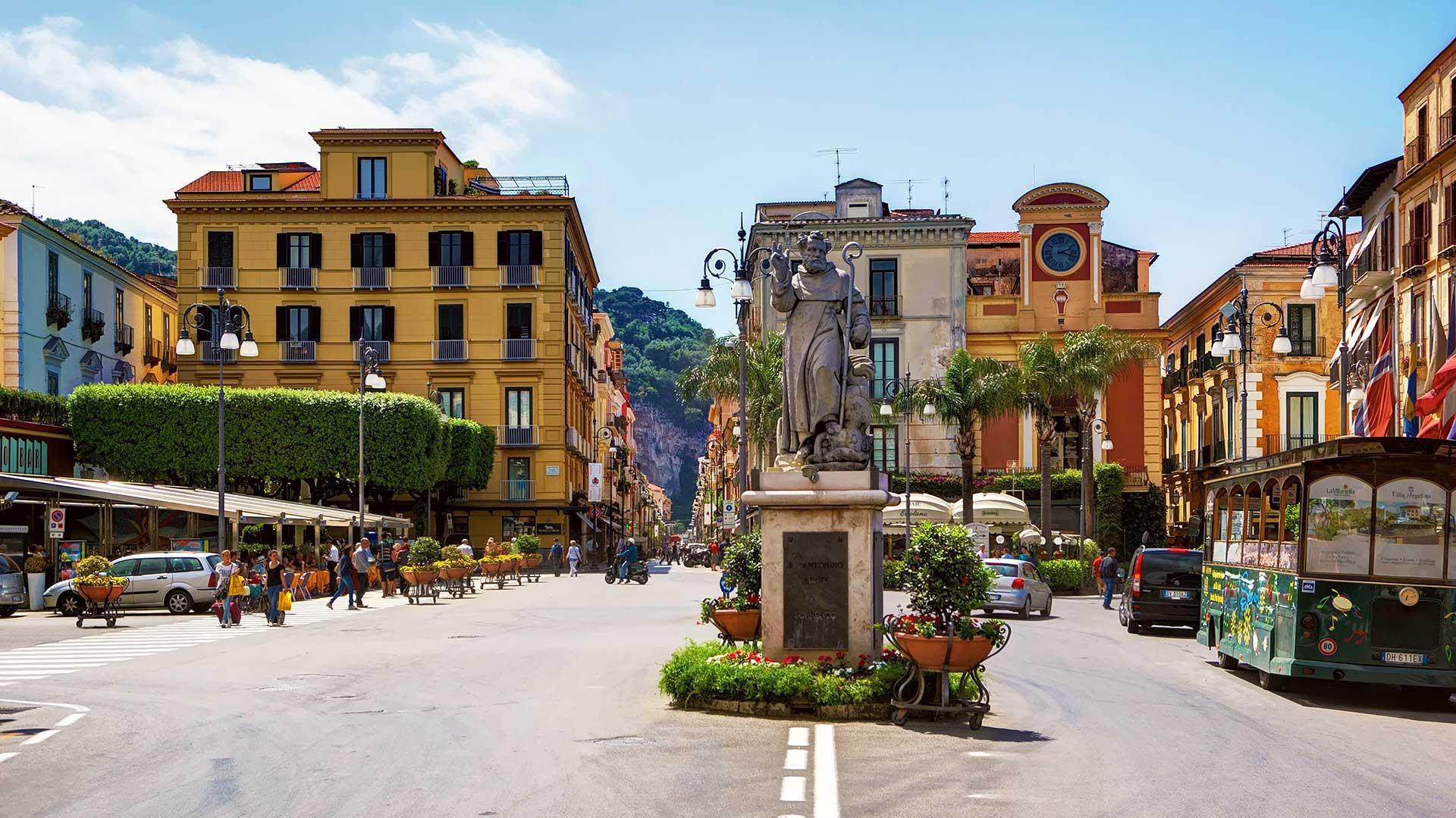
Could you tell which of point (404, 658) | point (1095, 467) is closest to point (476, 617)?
point (404, 658)

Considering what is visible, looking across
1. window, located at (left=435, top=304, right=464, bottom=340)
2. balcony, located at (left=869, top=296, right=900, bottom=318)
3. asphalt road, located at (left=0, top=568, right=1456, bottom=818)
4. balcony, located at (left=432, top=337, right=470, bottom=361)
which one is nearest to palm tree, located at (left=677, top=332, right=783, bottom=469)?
balcony, located at (left=869, top=296, right=900, bottom=318)

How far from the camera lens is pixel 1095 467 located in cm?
5894

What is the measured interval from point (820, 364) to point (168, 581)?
2275 cm

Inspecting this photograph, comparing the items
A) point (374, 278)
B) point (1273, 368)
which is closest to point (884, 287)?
point (1273, 368)

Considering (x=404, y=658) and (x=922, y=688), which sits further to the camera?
(x=404, y=658)

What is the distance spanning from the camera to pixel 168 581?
106ft

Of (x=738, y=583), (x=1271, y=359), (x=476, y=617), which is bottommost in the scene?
(x=476, y=617)

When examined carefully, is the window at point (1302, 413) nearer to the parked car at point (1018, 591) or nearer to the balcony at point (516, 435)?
the parked car at point (1018, 591)

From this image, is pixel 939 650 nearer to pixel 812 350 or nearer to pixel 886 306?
pixel 812 350

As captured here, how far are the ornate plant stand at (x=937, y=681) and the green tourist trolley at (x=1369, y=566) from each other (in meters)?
4.67

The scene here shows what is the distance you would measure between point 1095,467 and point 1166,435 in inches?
571

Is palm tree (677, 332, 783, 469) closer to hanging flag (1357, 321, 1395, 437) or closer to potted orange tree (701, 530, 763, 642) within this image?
hanging flag (1357, 321, 1395, 437)

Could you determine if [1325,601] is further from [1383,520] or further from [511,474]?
[511,474]

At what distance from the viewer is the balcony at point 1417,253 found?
36.2 m
